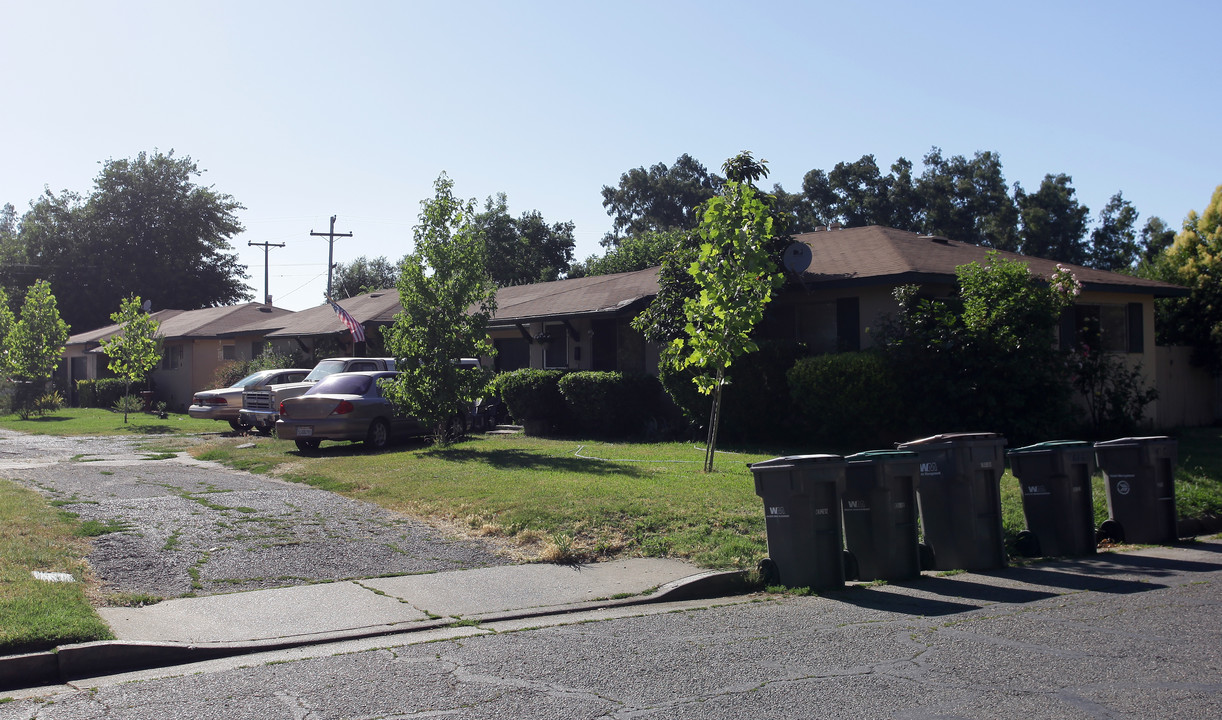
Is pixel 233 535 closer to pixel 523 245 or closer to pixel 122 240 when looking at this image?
pixel 523 245

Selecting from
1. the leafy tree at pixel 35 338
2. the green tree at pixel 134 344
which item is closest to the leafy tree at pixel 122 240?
the leafy tree at pixel 35 338

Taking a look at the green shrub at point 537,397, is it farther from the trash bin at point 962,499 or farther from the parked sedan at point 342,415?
the trash bin at point 962,499

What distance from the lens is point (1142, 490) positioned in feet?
33.5

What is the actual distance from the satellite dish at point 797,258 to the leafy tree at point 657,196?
146 ft

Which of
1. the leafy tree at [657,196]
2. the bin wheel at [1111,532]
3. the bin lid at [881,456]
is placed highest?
the leafy tree at [657,196]

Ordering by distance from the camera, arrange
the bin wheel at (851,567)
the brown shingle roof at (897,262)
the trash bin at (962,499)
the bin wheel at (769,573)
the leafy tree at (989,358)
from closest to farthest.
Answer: the bin wheel at (769,573)
the bin wheel at (851,567)
the trash bin at (962,499)
the leafy tree at (989,358)
the brown shingle roof at (897,262)

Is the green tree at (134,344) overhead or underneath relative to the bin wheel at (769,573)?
overhead

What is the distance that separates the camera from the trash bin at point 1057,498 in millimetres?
9531

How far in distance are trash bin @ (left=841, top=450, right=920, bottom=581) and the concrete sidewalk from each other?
116 cm

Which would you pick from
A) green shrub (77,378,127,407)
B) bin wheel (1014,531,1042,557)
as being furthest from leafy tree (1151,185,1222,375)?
green shrub (77,378,127,407)

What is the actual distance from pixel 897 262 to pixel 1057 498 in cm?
834

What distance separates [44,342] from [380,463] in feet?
85.4

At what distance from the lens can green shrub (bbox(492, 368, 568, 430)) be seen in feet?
68.6

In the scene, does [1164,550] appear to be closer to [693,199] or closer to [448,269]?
[448,269]
